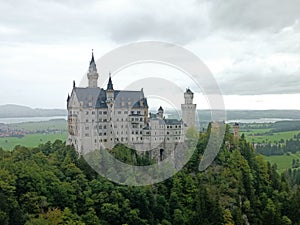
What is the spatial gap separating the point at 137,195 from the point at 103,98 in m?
17.5

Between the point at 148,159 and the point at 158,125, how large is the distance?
218 inches

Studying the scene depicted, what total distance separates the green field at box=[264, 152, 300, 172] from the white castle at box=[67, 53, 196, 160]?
59.4 m

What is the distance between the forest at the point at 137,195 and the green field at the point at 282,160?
53.1m

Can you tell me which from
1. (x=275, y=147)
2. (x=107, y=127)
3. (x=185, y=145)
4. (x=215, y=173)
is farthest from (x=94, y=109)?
(x=275, y=147)

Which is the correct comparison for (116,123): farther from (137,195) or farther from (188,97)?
(188,97)

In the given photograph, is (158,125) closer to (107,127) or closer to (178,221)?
(107,127)

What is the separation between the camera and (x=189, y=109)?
6556 centimetres

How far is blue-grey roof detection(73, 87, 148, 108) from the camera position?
5791 centimetres

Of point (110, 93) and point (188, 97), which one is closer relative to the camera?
point (110, 93)

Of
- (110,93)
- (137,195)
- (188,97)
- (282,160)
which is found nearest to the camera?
(137,195)

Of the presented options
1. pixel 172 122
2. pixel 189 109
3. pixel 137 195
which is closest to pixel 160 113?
pixel 172 122

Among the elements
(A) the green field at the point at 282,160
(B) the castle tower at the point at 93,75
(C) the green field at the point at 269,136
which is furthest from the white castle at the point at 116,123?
(C) the green field at the point at 269,136

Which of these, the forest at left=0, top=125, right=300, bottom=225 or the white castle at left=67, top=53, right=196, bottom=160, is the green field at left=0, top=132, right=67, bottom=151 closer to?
the forest at left=0, top=125, right=300, bottom=225

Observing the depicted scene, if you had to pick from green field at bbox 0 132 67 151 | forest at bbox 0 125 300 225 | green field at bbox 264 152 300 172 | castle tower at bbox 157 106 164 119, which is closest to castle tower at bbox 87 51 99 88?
forest at bbox 0 125 300 225
